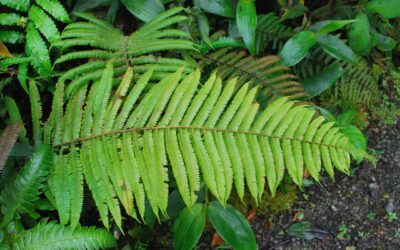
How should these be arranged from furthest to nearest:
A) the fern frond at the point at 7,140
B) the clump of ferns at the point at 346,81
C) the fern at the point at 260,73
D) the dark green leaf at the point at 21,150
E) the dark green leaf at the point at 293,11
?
1. the clump of ferns at the point at 346,81
2. the dark green leaf at the point at 293,11
3. the fern at the point at 260,73
4. the dark green leaf at the point at 21,150
5. the fern frond at the point at 7,140

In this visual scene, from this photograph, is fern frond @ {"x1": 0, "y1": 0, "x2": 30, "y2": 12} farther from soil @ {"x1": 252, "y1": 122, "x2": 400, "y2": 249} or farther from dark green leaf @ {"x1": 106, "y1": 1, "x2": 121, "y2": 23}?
soil @ {"x1": 252, "y1": 122, "x2": 400, "y2": 249}

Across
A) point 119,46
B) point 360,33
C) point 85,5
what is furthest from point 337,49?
point 85,5

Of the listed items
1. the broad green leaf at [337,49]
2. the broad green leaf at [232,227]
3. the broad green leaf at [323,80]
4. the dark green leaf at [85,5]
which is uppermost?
the dark green leaf at [85,5]

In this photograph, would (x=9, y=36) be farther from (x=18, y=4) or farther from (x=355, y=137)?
(x=355, y=137)

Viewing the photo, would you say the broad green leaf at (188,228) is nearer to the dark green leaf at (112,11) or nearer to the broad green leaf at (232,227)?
the broad green leaf at (232,227)

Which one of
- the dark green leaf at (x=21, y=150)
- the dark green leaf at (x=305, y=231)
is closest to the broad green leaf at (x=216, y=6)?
the dark green leaf at (x=21, y=150)
